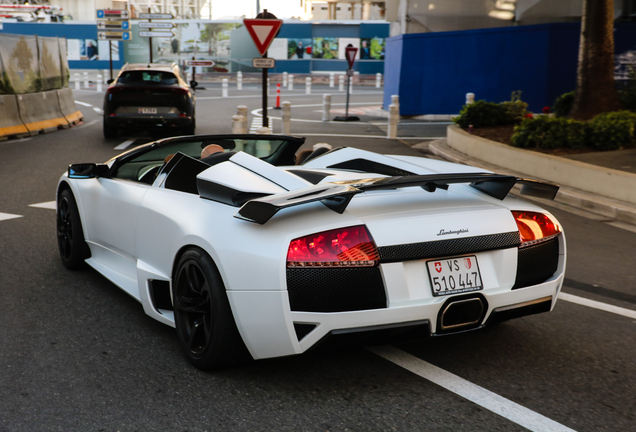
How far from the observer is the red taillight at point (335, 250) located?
124 inches

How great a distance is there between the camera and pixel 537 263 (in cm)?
362

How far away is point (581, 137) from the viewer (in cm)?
1143

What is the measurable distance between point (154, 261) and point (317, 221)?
51.2 inches

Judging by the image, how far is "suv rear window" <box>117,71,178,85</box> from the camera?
52.5 feet

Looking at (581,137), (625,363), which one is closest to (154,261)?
(625,363)

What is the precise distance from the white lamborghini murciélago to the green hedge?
8.09 meters

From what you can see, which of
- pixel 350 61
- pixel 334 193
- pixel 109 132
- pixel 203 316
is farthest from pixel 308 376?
pixel 350 61

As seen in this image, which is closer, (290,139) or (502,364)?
(502,364)

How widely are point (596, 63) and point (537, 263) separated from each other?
1109 cm

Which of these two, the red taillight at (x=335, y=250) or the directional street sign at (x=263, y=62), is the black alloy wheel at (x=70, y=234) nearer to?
the red taillight at (x=335, y=250)

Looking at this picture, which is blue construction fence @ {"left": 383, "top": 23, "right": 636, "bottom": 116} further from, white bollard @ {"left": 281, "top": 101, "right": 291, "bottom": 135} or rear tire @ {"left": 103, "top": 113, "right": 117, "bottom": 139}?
rear tire @ {"left": 103, "top": 113, "right": 117, "bottom": 139}

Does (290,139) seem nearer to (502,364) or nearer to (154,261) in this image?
(154,261)

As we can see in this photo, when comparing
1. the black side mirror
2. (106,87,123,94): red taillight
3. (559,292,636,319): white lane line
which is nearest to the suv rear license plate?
(559,292,636,319): white lane line

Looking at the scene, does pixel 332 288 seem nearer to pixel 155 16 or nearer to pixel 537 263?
pixel 537 263
